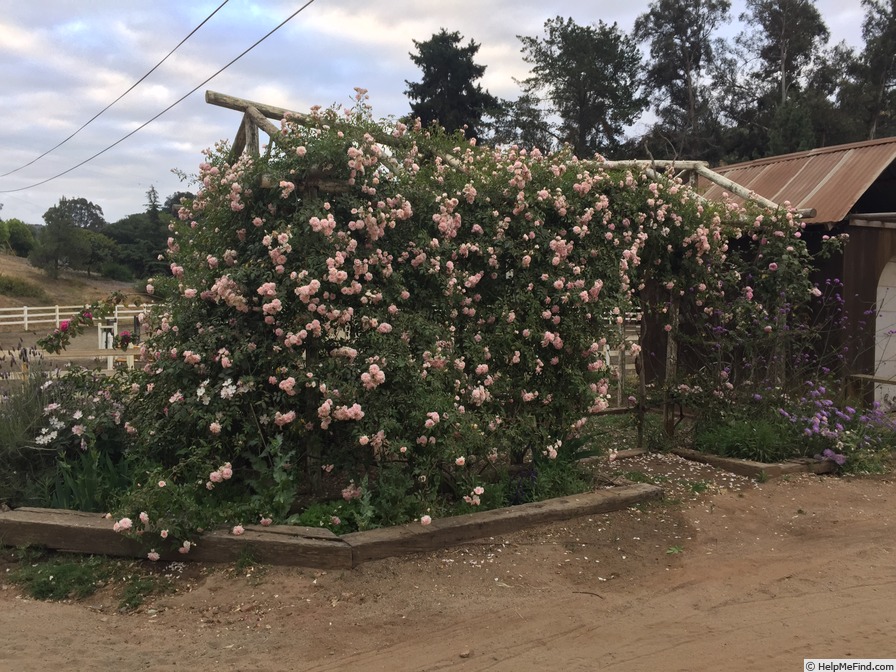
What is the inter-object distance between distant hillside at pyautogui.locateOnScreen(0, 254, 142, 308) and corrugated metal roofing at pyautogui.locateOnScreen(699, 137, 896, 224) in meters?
38.8

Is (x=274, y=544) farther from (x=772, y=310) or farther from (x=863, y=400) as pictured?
(x=863, y=400)

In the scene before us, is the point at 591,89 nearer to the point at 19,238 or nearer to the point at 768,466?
the point at 768,466

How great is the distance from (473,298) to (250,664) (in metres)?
3.01

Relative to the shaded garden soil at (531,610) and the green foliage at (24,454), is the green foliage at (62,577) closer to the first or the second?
the shaded garden soil at (531,610)

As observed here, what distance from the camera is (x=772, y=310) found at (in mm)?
7434

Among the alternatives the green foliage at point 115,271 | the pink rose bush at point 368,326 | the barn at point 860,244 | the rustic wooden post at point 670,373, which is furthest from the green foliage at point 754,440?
the green foliage at point 115,271

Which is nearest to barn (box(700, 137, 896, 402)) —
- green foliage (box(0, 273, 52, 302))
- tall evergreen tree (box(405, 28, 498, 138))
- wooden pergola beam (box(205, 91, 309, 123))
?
wooden pergola beam (box(205, 91, 309, 123))

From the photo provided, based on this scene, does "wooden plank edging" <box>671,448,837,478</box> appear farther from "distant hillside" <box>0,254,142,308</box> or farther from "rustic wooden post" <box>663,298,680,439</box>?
"distant hillside" <box>0,254,142,308</box>

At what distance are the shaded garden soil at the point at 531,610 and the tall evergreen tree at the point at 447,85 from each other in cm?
3126

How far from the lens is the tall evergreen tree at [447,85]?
3419cm

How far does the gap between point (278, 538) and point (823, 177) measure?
8603 millimetres

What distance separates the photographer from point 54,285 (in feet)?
154

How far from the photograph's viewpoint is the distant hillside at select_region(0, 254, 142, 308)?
42125 millimetres

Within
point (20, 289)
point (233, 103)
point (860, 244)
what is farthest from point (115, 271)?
point (860, 244)
